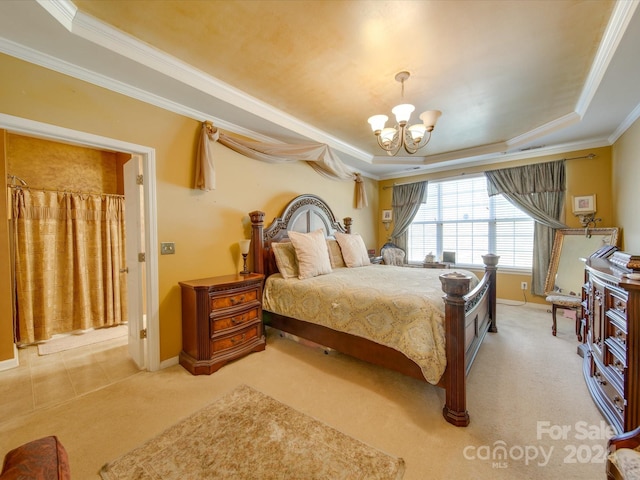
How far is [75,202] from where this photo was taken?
331 centimetres

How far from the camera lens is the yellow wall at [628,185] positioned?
281 cm

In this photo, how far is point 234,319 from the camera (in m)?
2.51

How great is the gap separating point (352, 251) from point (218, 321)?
2.03 metres

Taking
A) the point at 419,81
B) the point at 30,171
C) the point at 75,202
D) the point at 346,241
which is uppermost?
the point at 419,81

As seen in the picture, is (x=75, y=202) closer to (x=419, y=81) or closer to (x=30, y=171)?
(x=30, y=171)

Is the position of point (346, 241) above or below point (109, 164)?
below

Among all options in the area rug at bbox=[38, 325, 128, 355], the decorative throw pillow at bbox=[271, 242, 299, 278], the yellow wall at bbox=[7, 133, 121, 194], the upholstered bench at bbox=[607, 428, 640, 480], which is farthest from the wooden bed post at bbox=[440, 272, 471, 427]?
the yellow wall at bbox=[7, 133, 121, 194]

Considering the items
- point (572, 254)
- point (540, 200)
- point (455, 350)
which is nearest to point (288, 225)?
point (455, 350)

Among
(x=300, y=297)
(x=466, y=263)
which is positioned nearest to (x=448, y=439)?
(x=300, y=297)

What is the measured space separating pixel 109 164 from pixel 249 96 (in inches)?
102

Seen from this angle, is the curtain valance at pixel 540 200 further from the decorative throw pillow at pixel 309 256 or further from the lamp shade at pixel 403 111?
the decorative throw pillow at pixel 309 256

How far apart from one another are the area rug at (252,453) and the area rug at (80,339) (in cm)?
226

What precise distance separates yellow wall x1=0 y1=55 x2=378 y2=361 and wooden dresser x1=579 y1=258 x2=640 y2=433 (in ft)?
10.2

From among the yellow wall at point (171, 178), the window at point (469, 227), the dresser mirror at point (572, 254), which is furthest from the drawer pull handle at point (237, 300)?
the dresser mirror at point (572, 254)
